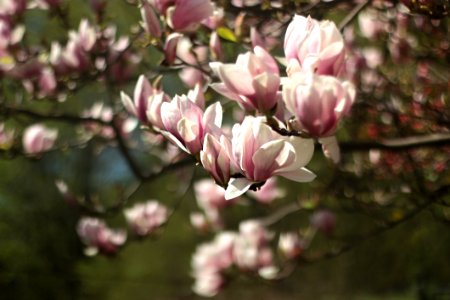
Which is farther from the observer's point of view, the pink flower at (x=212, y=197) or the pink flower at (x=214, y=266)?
the pink flower at (x=212, y=197)

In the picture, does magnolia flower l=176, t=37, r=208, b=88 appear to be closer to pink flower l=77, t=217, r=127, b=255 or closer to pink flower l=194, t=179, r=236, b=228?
pink flower l=77, t=217, r=127, b=255

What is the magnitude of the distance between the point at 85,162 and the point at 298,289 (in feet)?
9.62

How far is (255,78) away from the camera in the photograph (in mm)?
1032

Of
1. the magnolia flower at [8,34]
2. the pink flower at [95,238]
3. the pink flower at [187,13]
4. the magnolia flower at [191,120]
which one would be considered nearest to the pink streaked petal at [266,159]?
the magnolia flower at [191,120]

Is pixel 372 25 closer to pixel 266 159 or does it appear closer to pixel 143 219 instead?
pixel 143 219

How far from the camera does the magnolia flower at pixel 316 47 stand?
0.99 meters

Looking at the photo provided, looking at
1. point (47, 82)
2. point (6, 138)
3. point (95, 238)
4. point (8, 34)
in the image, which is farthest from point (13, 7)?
point (95, 238)

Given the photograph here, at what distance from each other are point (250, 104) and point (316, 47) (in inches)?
5.9

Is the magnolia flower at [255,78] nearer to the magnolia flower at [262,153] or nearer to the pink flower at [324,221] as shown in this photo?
the magnolia flower at [262,153]

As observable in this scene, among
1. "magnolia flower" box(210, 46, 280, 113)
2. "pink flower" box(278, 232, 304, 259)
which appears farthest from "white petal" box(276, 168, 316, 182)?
"pink flower" box(278, 232, 304, 259)

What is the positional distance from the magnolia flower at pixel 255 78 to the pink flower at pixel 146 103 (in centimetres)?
29

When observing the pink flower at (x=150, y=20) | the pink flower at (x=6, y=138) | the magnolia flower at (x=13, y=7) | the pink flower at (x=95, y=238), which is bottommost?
the pink flower at (x=95, y=238)

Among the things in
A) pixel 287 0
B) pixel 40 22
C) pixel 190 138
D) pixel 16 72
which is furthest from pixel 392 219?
pixel 40 22

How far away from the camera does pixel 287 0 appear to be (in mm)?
1688
